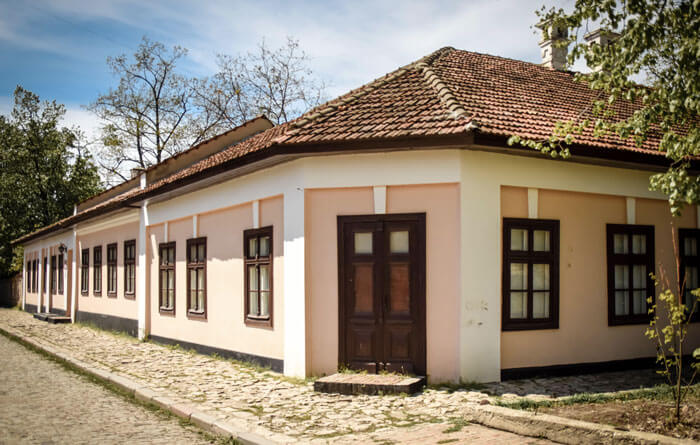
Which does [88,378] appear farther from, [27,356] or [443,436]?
[443,436]

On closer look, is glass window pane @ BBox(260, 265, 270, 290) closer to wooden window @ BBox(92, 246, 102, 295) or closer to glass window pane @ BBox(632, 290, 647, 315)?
glass window pane @ BBox(632, 290, 647, 315)

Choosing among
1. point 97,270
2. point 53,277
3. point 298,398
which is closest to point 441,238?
point 298,398

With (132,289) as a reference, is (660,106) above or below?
above

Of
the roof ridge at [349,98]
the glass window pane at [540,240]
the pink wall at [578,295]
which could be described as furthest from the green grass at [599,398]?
the roof ridge at [349,98]

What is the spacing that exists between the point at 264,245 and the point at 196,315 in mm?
3148

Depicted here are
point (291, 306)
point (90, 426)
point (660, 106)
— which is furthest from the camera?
point (291, 306)

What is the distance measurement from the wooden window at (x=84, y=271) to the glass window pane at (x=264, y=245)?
1286 centimetres

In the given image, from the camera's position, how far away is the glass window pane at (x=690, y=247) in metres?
11.3

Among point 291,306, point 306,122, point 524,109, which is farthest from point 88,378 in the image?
point 524,109

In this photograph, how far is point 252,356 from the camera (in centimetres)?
1091

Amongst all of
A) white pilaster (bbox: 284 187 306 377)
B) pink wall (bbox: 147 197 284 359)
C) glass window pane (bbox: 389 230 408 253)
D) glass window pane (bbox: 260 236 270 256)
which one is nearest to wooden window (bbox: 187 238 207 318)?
pink wall (bbox: 147 197 284 359)

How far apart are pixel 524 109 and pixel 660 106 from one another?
4127 millimetres

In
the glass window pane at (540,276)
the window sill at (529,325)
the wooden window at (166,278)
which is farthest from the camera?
the wooden window at (166,278)

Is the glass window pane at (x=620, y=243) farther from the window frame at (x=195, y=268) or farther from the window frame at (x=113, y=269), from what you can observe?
the window frame at (x=113, y=269)
